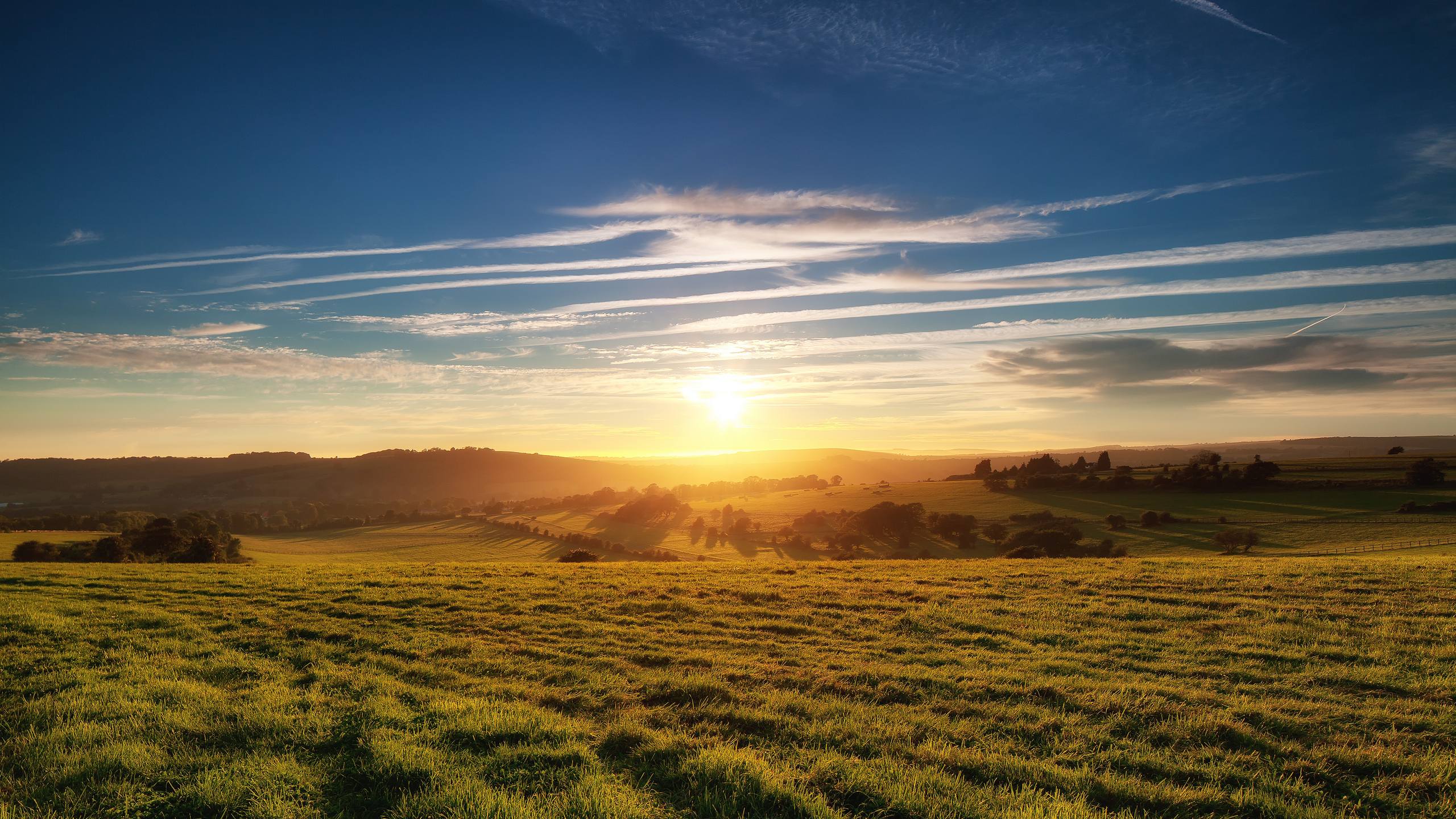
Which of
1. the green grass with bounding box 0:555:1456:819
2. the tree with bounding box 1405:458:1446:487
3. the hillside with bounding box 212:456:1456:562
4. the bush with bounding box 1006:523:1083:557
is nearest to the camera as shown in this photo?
the green grass with bounding box 0:555:1456:819

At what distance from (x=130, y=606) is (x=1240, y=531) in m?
81.1

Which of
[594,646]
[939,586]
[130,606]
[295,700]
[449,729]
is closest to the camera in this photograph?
[449,729]

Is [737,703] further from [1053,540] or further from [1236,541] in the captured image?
[1236,541]

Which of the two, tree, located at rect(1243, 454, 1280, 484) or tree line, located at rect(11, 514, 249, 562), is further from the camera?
tree, located at rect(1243, 454, 1280, 484)

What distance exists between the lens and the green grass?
6.32m

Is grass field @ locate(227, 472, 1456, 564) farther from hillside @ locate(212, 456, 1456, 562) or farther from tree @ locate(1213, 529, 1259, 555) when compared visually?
tree @ locate(1213, 529, 1259, 555)

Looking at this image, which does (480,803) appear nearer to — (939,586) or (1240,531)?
(939,586)

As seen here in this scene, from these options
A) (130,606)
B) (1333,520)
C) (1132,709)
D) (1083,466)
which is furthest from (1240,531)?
(130,606)

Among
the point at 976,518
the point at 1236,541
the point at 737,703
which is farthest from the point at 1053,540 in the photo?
the point at 737,703

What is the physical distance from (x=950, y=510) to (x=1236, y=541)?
1491 inches

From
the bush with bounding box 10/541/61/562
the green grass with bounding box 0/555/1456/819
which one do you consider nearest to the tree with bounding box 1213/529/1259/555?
the green grass with bounding box 0/555/1456/819

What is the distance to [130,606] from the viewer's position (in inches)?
644

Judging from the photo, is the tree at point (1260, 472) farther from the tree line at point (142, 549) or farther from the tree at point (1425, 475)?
the tree line at point (142, 549)

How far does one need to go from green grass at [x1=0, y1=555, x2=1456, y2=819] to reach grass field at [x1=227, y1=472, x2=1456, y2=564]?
3448 centimetres
